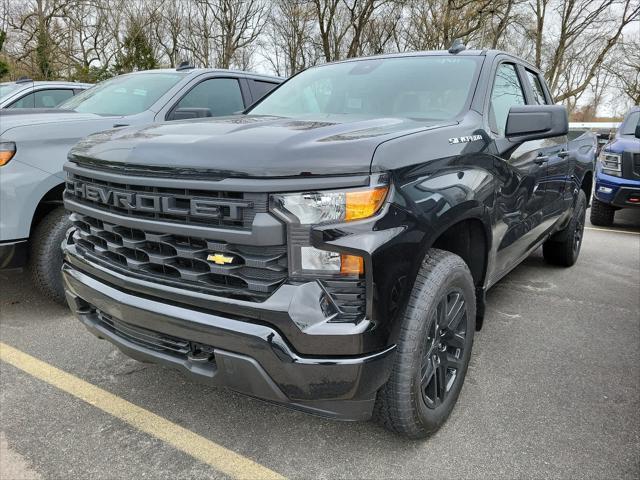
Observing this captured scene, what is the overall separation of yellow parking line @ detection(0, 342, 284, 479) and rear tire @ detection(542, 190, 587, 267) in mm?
3832

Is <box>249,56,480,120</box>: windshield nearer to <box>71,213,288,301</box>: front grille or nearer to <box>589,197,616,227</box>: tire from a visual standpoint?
<box>71,213,288,301</box>: front grille

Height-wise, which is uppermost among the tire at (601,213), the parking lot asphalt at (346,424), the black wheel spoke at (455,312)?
the black wheel spoke at (455,312)

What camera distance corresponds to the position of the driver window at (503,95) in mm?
2791

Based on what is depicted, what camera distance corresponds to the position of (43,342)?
3.24 metres

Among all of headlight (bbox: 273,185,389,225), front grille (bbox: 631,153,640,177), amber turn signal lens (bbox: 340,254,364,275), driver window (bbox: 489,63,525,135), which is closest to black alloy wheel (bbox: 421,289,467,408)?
amber turn signal lens (bbox: 340,254,364,275)

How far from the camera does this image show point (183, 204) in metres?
1.85

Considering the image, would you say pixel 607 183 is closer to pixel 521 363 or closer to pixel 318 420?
pixel 521 363

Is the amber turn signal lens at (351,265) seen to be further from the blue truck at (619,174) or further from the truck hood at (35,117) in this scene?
the blue truck at (619,174)

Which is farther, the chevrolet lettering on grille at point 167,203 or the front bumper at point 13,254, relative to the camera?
the front bumper at point 13,254

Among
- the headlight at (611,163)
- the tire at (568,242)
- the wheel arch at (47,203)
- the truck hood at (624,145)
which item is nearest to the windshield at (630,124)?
the truck hood at (624,145)

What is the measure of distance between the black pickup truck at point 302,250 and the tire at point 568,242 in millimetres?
2423

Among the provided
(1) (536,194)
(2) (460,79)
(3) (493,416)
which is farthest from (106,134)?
(1) (536,194)

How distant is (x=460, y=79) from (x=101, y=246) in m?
2.10

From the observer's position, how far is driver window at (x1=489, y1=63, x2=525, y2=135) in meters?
2.79
